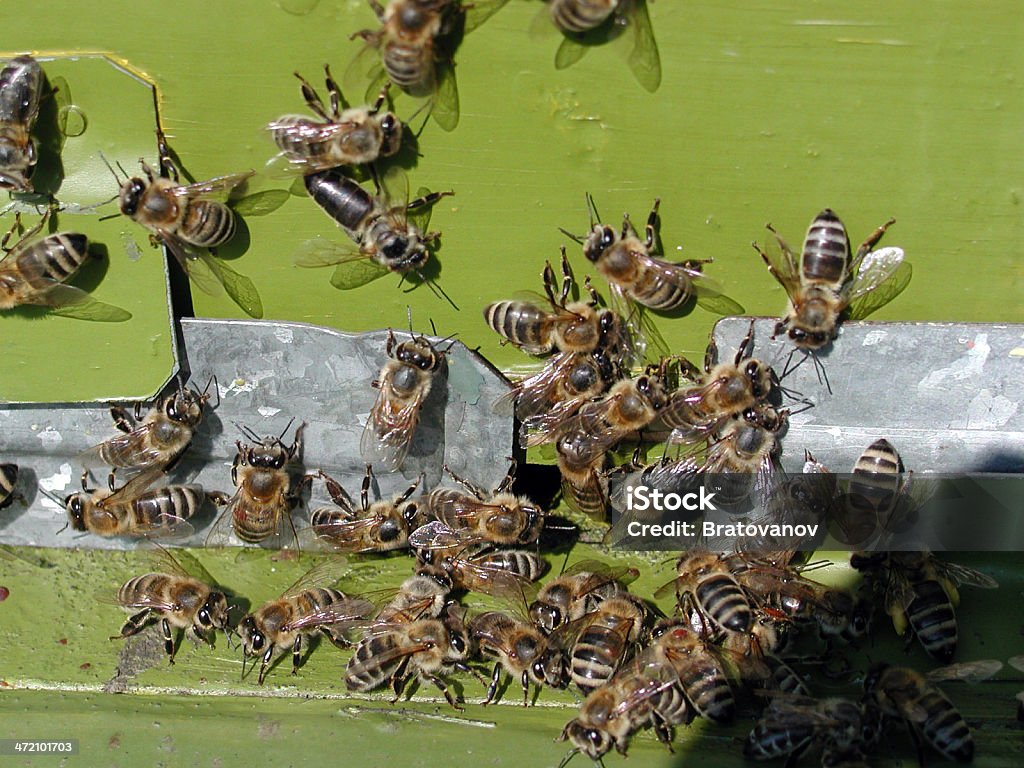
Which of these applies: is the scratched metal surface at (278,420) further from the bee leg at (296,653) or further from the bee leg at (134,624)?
the bee leg at (296,653)

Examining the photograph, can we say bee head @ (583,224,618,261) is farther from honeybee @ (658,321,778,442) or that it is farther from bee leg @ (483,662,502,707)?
bee leg @ (483,662,502,707)

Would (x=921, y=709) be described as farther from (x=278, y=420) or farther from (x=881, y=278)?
(x=278, y=420)

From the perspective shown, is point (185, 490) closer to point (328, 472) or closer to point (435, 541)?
point (328, 472)

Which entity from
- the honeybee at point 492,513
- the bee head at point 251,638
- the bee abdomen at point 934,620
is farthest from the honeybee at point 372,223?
the bee abdomen at point 934,620

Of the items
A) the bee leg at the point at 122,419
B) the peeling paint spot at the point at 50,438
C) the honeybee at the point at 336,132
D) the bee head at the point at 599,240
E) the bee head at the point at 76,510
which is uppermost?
the honeybee at the point at 336,132

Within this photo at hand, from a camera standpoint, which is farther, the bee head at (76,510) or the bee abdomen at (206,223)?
the bee head at (76,510)

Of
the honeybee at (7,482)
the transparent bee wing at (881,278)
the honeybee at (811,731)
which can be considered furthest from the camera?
the honeybee at (7,482)

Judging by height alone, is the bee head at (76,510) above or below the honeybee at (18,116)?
below

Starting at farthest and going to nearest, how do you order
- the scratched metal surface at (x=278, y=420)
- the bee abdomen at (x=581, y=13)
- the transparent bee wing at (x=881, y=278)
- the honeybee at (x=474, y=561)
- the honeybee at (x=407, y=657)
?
1. the honeybee at (x=474, y=561)
2. the scratched metal surface at (x=278, y=420)
3. the honeybee at (x=407, y=657)
4. the transparent bee wing at (x=881, y=278)
5. the bee abdomen at (x=581, y=13)
